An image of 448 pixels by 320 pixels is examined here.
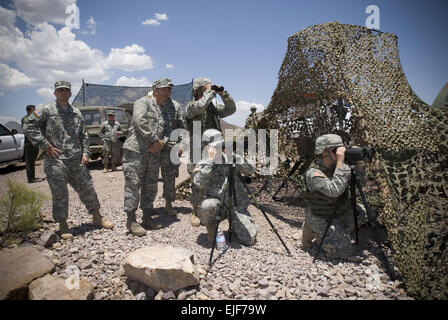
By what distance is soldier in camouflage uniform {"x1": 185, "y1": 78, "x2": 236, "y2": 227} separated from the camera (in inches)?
147

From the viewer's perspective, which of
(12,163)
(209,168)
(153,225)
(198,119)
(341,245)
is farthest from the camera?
(12,163)

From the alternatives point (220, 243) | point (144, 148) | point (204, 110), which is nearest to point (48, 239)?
point (144, 148)

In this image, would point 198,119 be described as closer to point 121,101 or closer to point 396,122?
point 396,122

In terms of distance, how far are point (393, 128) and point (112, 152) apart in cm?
784

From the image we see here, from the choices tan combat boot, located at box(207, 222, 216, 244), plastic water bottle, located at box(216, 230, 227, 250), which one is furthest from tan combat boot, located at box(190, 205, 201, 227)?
plastic water bottle, located at box(216, 230, 227, 250)

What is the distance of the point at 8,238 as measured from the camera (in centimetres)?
318

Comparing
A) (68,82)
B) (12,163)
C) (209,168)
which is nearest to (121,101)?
(12,163)

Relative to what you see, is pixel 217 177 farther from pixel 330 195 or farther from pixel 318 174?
pixel 330 195

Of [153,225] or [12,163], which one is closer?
[153,225]

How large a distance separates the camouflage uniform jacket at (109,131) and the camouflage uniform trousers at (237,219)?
19.7 feet

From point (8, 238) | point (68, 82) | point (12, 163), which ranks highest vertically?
point (68, 82)

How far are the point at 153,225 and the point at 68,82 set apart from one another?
2233 mm

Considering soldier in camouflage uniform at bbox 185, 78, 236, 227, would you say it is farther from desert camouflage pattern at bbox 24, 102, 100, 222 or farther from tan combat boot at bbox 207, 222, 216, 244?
desert camouflage pattern at bbox 24, 102, 100, 222

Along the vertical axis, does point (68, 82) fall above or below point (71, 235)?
above
